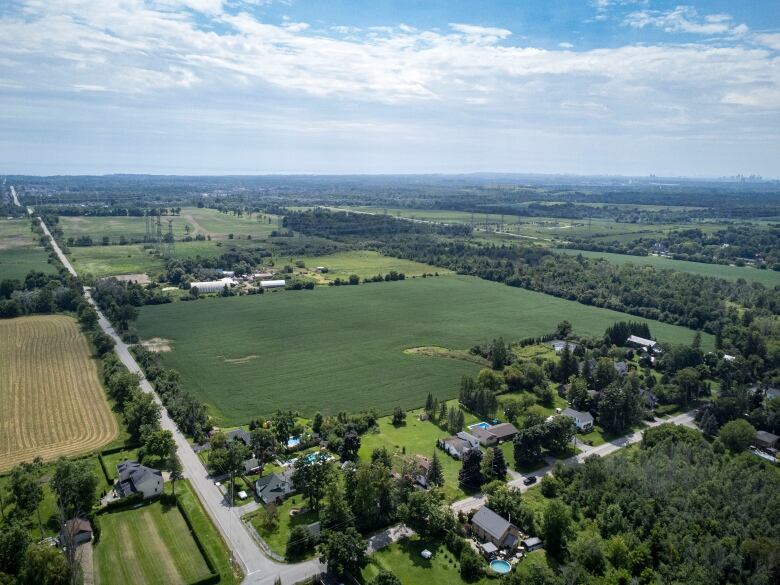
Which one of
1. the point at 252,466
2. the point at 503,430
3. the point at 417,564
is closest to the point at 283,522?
the point at 252,466

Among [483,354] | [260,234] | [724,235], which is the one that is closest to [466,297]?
[483,354]

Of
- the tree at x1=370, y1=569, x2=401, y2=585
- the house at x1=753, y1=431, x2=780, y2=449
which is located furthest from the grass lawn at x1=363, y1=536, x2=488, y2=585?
the house at x1=753, y1=431, x2=780, y2=449

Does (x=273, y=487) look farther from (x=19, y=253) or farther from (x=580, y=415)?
(x=19, y=253)

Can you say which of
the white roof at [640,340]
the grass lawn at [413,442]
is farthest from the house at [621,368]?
the grass lawn at [413,442]

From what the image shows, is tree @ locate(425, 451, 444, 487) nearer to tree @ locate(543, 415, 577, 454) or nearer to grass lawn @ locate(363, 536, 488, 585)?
grass lawn @ locate(363, 536, 488, 585)

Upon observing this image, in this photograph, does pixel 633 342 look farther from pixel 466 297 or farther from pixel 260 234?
pixel 260 234

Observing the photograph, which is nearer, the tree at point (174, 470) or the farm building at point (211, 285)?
the tree at point (174, 470)

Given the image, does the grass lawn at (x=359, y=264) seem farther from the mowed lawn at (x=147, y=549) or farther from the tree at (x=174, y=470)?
the mowed lawn at (x=147, y=549)
